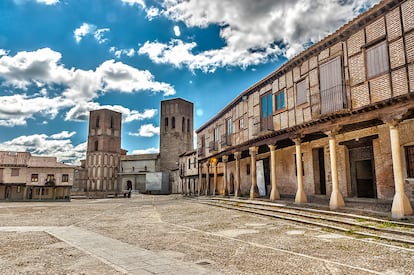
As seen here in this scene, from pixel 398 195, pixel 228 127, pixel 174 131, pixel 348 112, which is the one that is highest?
pixel 174 131

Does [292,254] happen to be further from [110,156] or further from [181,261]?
[110,156]

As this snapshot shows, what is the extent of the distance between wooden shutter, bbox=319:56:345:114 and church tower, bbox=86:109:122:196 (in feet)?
166

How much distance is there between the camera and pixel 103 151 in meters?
56.7

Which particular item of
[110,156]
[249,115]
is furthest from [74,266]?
[110,156]

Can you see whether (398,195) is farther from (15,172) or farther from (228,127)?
(15,172)

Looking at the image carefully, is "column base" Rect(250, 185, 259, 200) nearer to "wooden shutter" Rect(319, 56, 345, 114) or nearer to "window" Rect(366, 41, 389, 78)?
"wooden shutter" Rect(319, 56, 345, 114)

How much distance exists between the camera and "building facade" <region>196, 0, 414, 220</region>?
369 inches

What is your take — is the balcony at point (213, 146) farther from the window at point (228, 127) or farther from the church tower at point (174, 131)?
→ the church tower at point (174, 131)

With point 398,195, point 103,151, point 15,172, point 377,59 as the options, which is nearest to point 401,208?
point 398,195

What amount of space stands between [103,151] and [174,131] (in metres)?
14.4

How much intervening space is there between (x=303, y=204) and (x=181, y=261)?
8.59 metres

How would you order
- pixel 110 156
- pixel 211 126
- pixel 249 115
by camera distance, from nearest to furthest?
pixel 249 115
pixel 211 126
pixel 110 156

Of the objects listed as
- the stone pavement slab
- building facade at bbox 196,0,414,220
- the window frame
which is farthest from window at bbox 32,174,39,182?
the window frame

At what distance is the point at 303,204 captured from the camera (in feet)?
41.7
